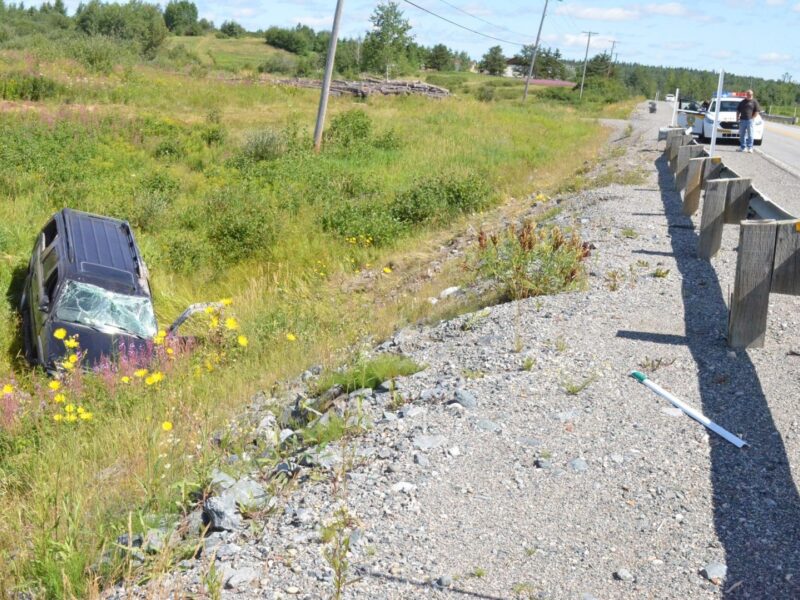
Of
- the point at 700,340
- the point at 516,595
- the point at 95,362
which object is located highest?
the point at 700,340

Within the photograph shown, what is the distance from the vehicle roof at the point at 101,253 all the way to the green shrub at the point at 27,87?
1547 cm

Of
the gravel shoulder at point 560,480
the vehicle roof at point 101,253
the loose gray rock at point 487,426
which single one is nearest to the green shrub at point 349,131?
the vehicle roof at point 101,253

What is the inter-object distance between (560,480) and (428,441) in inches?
32.0

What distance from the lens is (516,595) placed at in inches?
131

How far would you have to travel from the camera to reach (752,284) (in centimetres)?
583

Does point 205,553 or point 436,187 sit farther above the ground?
point 436,187

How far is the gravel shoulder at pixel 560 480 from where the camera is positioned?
348cm

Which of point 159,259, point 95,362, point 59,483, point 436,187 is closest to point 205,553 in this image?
point 59,483

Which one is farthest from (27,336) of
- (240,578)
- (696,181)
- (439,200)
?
(439,200)

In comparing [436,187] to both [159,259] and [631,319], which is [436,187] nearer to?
[159,259]

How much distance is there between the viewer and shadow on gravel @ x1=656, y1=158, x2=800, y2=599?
3.47 metres

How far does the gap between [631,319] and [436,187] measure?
11.2 metres

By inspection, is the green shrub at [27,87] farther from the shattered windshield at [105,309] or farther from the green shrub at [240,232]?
the shattered windshield at [105,309]

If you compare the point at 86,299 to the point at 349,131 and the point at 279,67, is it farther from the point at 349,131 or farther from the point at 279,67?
the point at 279,67
